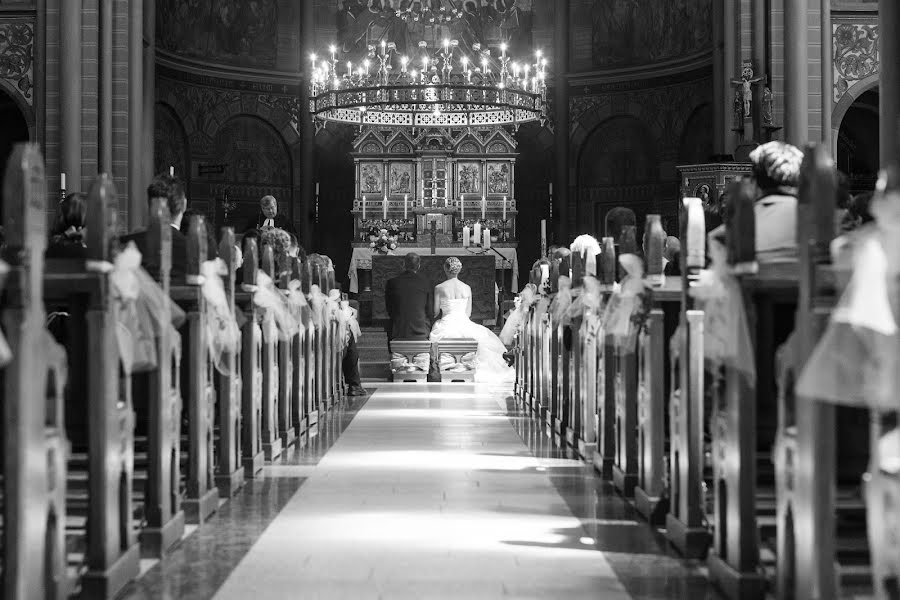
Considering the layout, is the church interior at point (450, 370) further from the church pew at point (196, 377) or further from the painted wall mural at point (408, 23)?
the painted wall mural at point (408, 23)

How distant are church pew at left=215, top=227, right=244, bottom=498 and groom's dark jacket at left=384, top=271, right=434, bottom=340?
832 centimetres

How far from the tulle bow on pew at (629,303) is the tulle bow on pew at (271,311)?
2149 millimetres

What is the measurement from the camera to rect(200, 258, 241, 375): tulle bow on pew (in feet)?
19.3

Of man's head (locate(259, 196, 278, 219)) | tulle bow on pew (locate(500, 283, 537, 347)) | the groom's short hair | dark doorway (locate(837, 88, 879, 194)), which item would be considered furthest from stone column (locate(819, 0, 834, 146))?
man's head (locate(259, 196, 278, 219))

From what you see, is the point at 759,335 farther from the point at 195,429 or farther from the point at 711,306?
the point at 195,429

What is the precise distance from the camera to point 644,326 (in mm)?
5797

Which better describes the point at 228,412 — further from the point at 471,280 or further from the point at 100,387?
the point at 471,280

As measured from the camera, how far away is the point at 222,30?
22.0 m

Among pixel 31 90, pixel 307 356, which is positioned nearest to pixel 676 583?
pixel 307 356

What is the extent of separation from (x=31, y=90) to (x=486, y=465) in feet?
32.3

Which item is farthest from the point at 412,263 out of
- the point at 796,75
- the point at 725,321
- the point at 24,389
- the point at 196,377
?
the point at 24,389

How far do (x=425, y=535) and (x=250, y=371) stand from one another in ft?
7.15

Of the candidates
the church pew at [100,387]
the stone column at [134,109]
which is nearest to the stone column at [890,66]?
the church pew at [100,387]

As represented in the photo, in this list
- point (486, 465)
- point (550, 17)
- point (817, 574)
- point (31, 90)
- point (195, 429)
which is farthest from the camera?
point (550, 17)
